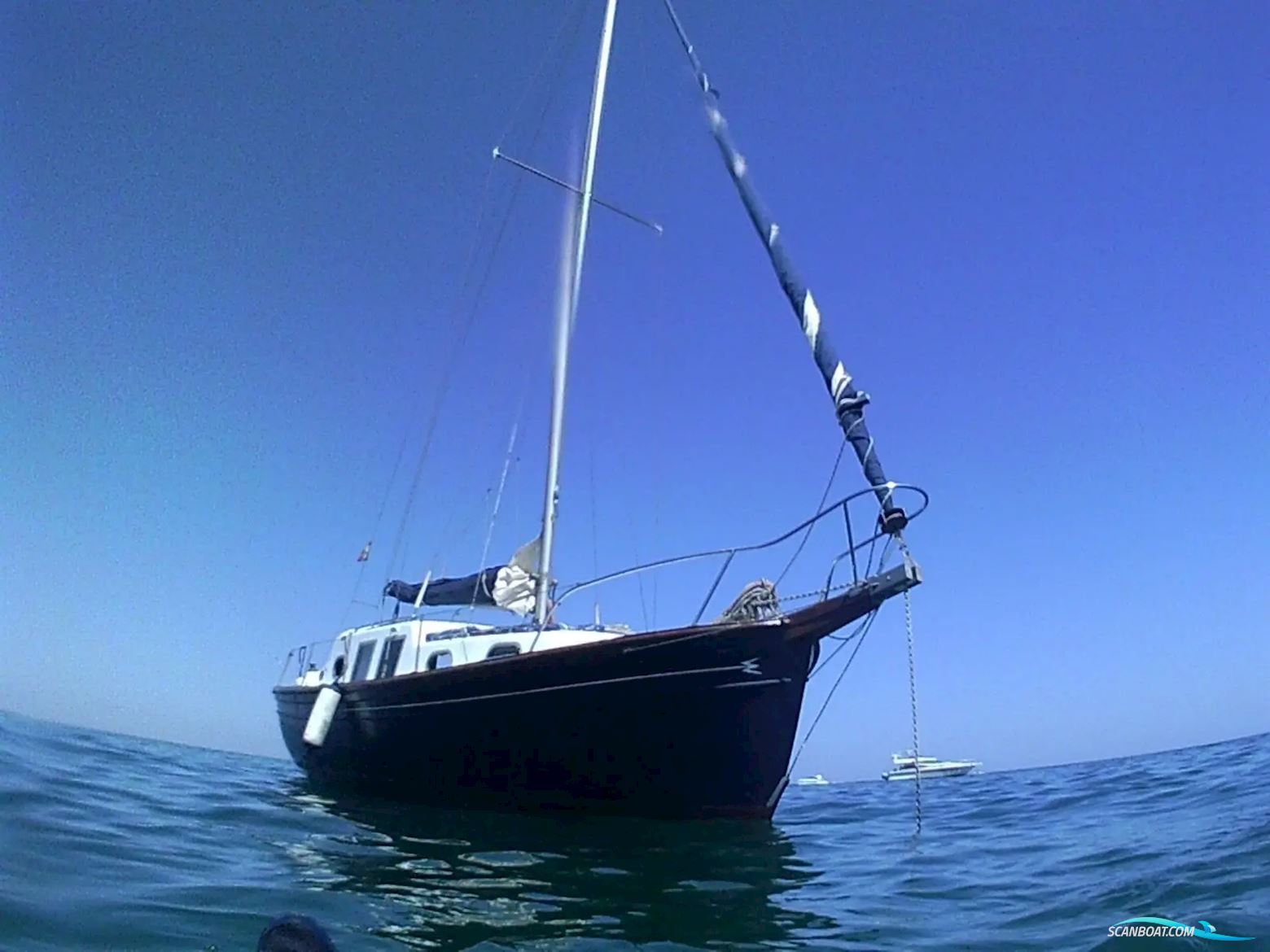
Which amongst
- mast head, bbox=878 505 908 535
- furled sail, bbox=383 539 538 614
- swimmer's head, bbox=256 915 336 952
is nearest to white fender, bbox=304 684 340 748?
furled sail, bbox=383 539 538 614

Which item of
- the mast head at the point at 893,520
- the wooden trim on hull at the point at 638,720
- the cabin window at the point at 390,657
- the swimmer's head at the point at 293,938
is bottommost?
the swimmer's head at the point at 293,938

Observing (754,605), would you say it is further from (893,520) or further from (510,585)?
(510,585)

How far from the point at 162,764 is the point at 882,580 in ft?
54.9

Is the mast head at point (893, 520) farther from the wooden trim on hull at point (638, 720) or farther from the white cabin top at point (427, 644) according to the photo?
the white cabin top at point (427, 644)

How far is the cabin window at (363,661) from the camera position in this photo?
15.5 meters

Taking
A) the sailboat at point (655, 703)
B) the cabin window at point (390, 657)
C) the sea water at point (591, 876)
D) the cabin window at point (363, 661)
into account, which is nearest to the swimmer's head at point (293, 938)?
the sea water at point (591, 876)

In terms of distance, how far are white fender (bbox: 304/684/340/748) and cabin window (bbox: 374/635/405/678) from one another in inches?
41.8

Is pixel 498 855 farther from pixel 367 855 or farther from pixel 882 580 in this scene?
pixel 882 580

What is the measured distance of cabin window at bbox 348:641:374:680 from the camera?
15500 millimetres

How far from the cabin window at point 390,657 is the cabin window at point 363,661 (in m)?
0.43

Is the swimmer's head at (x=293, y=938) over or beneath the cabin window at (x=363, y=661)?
beneath

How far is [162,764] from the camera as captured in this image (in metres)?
18.4

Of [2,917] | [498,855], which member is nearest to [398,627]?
→ [498,855]

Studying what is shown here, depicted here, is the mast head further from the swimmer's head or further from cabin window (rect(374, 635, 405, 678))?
cabin window (rect(374, 635, 405, 678))
